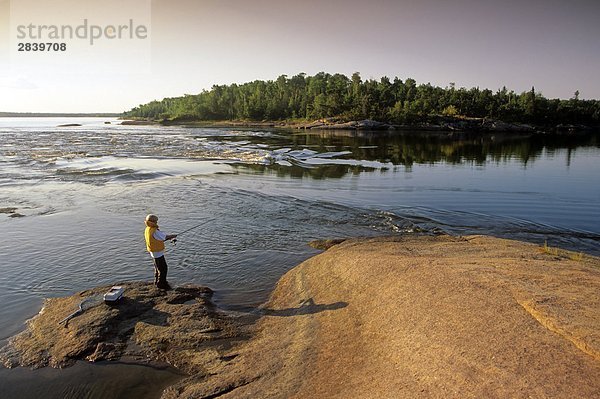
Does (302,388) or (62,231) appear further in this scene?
(62,231)

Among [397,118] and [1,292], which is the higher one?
[397,118]

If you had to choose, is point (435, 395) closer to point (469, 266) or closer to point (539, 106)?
point (469, 266)

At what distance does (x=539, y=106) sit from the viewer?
13638 cm

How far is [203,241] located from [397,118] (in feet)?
367

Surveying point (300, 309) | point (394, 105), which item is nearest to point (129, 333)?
point (300, 309)

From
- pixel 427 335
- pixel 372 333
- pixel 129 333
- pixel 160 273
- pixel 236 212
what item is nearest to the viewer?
pixel 427 335

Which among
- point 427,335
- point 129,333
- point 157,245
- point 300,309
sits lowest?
point 129,333

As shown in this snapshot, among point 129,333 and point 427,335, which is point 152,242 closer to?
point 129,333

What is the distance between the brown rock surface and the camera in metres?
5.27

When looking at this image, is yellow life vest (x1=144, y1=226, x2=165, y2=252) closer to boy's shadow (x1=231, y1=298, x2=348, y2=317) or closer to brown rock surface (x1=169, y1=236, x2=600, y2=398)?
boy's shadow (x1=231, y1=298, x2=348, y2=317)

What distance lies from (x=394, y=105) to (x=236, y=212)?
130863 millimetres

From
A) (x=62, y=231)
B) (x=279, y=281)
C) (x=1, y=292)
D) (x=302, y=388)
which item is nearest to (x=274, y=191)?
(x=62, y=231)

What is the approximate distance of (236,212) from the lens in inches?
766

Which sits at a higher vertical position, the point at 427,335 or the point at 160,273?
the point at 427,335
